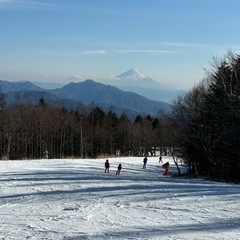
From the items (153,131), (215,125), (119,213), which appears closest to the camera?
(119,213)

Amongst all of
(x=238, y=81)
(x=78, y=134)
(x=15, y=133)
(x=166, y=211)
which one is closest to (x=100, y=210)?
(x=166, y=211)

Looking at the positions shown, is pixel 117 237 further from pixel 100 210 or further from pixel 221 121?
pixel 221 121

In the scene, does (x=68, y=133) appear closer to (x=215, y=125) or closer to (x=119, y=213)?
(x=215, y=125)

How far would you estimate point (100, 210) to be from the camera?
13594 millimetres

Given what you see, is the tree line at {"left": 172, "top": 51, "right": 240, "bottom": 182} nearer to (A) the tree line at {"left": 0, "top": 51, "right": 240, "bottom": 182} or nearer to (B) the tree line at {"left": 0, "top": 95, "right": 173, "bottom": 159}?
(A) the tree line at {"left": 0, "top": 51, "right": 240, "bottom": 182}

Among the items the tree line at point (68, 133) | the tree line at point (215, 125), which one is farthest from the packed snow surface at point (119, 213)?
the tree line at point (68, 133)

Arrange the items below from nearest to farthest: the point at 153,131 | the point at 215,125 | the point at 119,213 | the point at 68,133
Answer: the point at 119,213 < the point at 215,125 < the point at 68,133 < the point at 153,131

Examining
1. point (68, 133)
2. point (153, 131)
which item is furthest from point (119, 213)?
point (153, 131)

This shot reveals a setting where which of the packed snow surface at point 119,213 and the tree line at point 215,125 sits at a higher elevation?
the tree line at point 215,125

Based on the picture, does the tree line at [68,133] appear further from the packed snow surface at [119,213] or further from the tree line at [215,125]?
the packed snow surface at [119,213]

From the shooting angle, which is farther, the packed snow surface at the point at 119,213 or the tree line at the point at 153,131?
the tree line at the point at 153,131

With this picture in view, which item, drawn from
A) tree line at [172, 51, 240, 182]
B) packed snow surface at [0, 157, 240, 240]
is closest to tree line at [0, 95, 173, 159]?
tree line at [172, 51, 240, 182]

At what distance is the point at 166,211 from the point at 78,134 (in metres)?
69.0

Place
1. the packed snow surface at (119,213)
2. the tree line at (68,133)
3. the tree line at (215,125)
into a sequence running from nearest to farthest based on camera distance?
the packed snow surface at (119,213), the tree line at (215,125), the tree line at (68,133)
